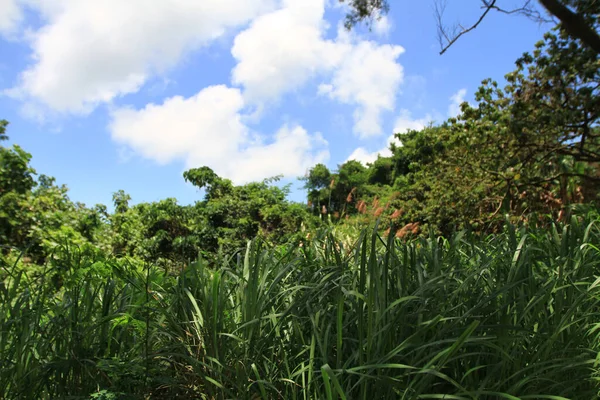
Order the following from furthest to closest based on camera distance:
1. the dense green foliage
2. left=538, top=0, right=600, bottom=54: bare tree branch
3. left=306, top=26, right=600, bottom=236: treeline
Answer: left=306, top=26, right=600, bottom=236: treeline, left=538, top=0, right=600, bottom=54: bare tree branch, the dense green foliage

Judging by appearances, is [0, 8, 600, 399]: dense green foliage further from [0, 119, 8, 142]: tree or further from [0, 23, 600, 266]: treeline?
[0, 119, 8, 142]: tree

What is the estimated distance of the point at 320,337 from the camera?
1619 mm

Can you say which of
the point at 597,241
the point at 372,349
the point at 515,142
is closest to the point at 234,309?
the point at 372,349

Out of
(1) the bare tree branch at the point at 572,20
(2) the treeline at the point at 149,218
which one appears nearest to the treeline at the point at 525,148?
Result: (1) the bare tree branch at the point at 572,20

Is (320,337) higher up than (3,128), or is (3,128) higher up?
(3,128)

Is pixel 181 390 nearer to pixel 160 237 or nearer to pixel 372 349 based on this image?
pixel 372 349

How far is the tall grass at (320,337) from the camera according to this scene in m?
1.51

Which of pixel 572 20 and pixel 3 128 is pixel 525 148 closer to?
pixel 572 20

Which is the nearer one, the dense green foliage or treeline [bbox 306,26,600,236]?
the dense green foliage

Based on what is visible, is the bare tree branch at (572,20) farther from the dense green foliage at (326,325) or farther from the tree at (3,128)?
the tree at (3,128)

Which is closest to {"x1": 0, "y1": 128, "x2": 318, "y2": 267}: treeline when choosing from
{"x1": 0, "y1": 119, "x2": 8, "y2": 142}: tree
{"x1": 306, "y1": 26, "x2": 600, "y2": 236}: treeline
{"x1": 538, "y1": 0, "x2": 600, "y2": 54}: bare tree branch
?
{"x1": 0, "y1": 119, "x2": 8, "y2": 142}: tree

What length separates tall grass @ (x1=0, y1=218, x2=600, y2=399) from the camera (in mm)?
1510

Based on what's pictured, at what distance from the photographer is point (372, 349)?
1.54 meters

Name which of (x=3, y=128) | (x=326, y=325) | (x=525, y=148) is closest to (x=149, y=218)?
(x=3, y=128)
